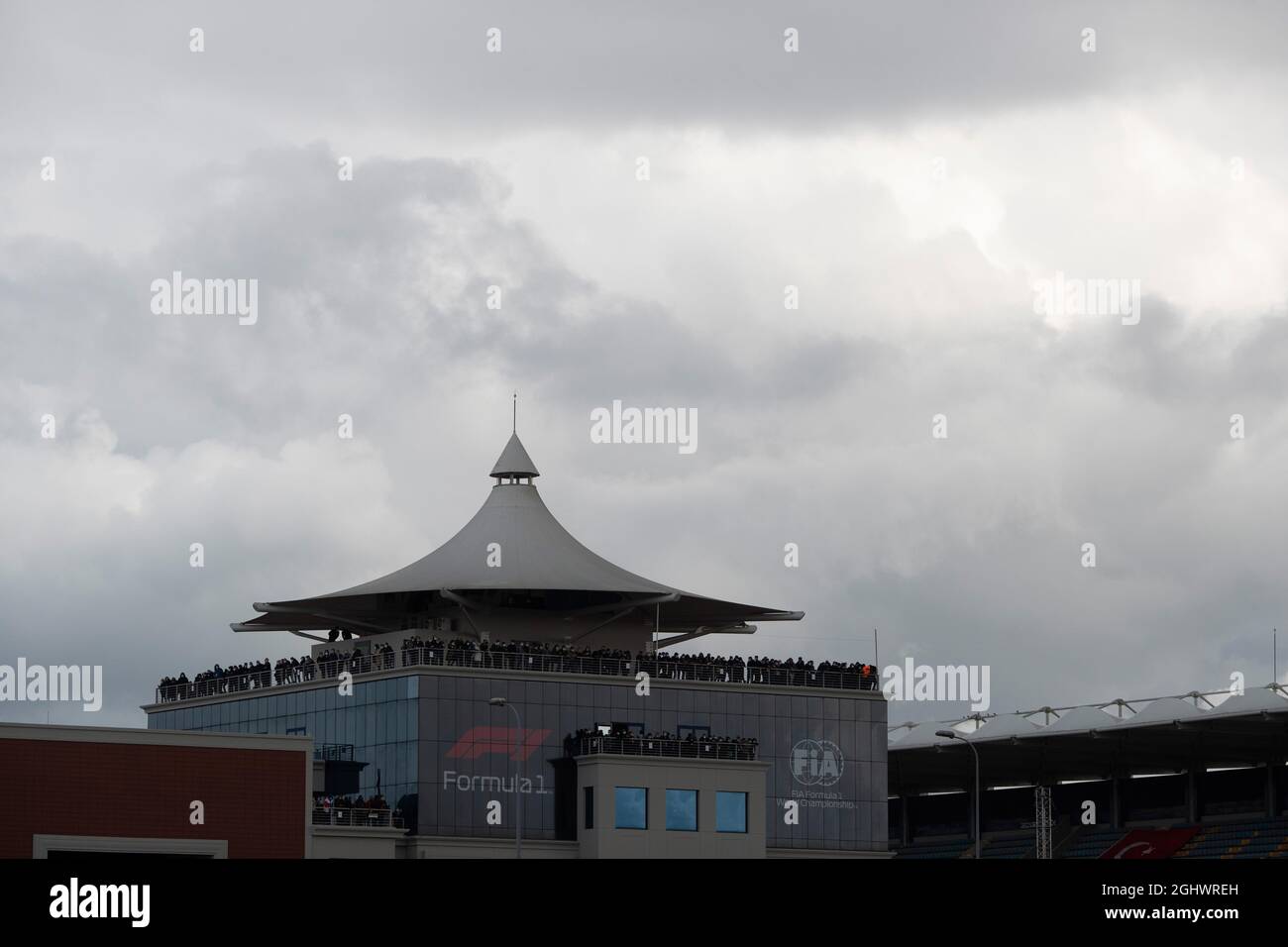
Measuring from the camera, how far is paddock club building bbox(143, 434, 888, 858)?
7762 centimetres

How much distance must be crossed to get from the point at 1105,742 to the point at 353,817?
42.0 meters

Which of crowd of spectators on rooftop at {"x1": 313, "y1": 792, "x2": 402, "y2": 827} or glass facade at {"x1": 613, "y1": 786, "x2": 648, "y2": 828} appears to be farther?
glass facade at {"x1": 613, "y1": 786, "x2": 648, "y2": 828}

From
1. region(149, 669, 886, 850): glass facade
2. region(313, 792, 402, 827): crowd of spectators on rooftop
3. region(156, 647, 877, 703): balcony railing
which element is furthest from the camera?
region(156, 647, 877, 703): balcony railing

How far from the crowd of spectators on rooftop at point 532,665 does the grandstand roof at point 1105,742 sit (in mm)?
16198

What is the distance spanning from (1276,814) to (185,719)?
51928 mm

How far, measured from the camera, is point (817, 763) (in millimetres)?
84625

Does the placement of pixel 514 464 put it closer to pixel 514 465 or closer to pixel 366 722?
pixel 514 465

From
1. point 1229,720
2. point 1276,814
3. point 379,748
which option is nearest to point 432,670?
point 379,748

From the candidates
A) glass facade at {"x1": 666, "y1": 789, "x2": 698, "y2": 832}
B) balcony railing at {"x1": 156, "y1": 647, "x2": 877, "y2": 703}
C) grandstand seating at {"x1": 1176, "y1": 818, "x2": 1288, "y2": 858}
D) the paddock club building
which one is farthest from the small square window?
grandstand seating at {"x1": 1176, "y1": 818, "x2": 1288, "y2": 858}

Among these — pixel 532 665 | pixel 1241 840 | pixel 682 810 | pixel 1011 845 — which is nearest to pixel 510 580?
pixel 532 665

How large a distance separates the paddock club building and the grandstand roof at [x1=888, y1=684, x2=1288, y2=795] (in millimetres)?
16170

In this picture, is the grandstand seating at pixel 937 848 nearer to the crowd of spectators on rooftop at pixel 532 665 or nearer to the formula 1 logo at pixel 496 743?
the crowd of spectators on rooftop at pixel 532 665

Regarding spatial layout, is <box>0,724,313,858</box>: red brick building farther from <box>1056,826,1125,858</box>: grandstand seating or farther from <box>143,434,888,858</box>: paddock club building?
<box>1056,826,1125,858</box>: grandstand seating
